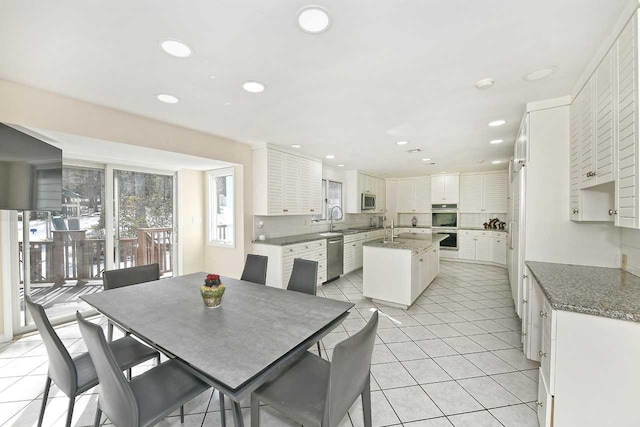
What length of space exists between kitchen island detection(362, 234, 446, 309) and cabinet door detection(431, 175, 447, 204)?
335 cm

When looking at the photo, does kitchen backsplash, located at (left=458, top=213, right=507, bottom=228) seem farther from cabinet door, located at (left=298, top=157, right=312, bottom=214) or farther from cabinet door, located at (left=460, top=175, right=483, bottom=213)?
cabinet door, located at (left=298, top=157, right=312, bottom=214)

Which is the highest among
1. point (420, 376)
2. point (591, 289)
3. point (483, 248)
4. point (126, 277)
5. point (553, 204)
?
point (553, 204)

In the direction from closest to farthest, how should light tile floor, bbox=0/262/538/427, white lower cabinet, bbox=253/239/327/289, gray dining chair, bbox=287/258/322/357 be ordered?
light tile floor, bbox=0/262/538/427
gray dining chair, bbox=287/258/322/357
white lower cabinet, bbox=253/239/327/289

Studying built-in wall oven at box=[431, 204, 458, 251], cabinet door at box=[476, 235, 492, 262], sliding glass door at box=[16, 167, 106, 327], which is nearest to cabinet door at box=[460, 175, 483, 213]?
built-in wall oven at box=[431, 204, 458, 251]

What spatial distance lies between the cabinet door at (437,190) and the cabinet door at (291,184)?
436 cm

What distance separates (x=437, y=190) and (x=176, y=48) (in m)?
6.84

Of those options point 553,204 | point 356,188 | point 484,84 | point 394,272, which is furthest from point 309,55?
point 356,188

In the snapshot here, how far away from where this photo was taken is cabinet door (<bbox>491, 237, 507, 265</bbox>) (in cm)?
602

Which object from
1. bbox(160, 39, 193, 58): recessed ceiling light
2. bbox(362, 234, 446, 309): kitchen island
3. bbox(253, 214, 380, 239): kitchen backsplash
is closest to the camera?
bbox(160, 39, 193, 58): recessed ceiling light

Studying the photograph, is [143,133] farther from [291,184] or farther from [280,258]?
[280,258]

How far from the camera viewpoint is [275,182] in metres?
4.11

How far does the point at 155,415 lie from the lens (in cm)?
123

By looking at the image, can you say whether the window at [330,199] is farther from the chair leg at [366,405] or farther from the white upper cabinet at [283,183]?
the chair leg at [366,405]

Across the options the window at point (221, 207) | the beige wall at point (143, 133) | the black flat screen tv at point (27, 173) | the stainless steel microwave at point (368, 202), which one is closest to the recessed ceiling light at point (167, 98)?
the beige wall at point (143, 133)
